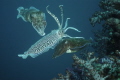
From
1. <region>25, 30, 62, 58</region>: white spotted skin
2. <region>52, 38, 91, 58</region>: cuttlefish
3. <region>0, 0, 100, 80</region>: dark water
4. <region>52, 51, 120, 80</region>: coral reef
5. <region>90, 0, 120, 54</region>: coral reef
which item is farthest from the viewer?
<region>0, 0, 100, 80</region>: dark water

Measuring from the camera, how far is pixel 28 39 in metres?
53.8

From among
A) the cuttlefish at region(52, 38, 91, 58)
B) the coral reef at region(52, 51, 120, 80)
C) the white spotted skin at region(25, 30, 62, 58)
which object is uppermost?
the white spotted skin at region(25, 30, 62, 58)

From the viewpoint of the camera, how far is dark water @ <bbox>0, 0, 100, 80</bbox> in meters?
46.3

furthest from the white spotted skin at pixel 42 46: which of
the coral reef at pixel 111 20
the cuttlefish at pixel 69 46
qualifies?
the coral reef at pixel 111 20

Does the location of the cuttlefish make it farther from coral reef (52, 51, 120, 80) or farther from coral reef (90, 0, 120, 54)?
coral reef (90, 0, 120, 54)

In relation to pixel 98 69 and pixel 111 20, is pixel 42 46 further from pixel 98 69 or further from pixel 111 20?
pixel 111 20

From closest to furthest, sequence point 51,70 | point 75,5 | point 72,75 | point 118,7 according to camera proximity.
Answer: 1. point 72,75
2. point 118,7
3. point 51,70
4. point 75,5

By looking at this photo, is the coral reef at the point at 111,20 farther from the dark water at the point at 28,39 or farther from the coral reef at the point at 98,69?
the dark water at the point at 28,39

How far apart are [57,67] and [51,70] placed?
5.88ft

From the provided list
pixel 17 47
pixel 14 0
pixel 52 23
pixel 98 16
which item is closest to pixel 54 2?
pixel 52 23

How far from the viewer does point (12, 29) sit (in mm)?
55531

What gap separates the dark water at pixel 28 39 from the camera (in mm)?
46344

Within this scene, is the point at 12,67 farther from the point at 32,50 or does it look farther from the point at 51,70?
the point at 32,50

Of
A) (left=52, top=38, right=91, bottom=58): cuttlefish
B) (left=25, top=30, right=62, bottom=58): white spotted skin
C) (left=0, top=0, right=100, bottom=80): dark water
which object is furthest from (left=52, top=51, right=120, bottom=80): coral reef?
(left=0, top=0, right=100, bottom=80): dark water
